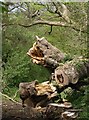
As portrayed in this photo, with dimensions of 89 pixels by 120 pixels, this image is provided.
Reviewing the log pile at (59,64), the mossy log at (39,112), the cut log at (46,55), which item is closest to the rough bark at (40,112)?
the mossy log at (39,112)

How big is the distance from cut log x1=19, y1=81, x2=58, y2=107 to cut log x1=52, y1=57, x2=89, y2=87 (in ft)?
0.25

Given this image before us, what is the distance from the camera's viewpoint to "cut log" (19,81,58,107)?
5.84 feet

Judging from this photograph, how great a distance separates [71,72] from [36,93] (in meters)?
0.24

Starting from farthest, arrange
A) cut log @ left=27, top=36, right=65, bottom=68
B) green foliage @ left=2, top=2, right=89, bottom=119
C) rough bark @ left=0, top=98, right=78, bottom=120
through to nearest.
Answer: green foliage @ left=2, top=2, right=89, bottom=119 → cut log @ left=27, top=36, right=65, bottom=68 → rough bark @ left=0, top=98, right=78, bottom=120

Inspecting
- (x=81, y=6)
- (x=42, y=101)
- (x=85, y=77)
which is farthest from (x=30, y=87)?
(x=81, y=6)

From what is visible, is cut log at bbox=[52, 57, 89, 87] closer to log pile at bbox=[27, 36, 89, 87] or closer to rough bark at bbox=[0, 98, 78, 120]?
log pile at bbox=[27, 36, 89, 87]

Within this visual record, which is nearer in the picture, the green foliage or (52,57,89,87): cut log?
(52,57,89,87): cut log

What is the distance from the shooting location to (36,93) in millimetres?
1791

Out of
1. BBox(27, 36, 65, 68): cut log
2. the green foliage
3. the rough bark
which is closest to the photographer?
the rough bark

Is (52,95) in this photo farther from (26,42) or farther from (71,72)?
→ (26,42)

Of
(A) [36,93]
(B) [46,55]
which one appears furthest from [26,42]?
(A) [36,93]

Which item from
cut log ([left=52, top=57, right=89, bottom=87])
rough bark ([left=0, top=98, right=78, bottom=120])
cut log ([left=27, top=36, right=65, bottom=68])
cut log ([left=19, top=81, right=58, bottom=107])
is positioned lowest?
rough bark ([left=0, top=98, right=78, bottom=120])

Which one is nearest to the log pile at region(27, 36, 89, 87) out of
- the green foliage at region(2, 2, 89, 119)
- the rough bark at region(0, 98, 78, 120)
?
the rough bark at region(0, 98, 78, 120)

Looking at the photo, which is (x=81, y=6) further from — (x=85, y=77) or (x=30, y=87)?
(x=30, y=87)
